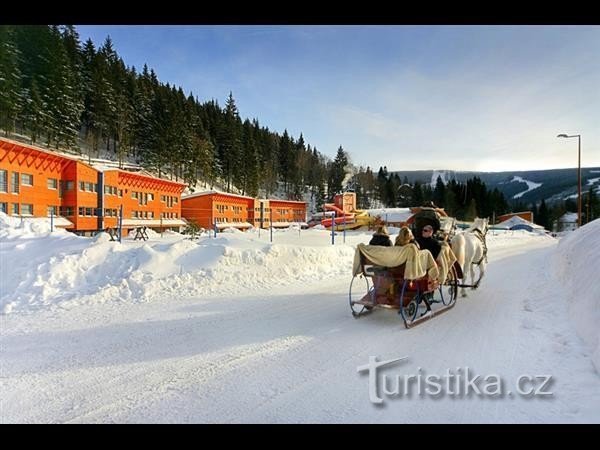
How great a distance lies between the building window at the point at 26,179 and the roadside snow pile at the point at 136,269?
18564mm

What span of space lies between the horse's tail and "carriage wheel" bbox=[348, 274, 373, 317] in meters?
2.28

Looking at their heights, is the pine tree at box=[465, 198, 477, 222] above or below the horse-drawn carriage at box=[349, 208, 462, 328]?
above

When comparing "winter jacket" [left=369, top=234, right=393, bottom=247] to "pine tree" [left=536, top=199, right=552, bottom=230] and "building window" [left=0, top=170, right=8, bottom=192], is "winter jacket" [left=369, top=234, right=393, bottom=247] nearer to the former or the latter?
"building window" [left=0, top=170, right=8, bottom=192]

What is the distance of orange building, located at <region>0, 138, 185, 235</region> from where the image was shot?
25.4 meters

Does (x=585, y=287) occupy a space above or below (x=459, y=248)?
below

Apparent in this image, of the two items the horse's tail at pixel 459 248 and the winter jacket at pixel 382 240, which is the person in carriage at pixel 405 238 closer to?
the winter jacket at pixel 382 240

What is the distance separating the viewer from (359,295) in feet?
26.9

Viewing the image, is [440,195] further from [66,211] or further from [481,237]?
[481,237]

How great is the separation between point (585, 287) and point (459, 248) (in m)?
2.48

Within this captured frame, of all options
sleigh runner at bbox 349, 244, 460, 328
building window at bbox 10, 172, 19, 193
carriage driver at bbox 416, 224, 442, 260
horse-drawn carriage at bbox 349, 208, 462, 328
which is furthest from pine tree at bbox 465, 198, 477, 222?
building window at bbox 10, 172, 19, 193

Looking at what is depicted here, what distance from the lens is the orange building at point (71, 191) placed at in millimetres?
25427

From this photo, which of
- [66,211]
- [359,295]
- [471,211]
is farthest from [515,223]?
[66,211]

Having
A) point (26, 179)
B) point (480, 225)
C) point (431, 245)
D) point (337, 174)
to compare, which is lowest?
point (431, 245)
